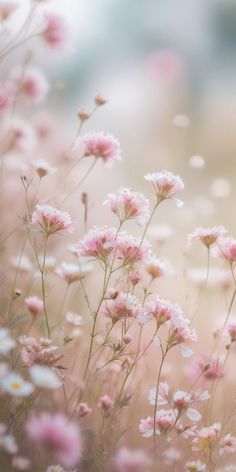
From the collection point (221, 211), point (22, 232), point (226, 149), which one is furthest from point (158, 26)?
point (22, 232)

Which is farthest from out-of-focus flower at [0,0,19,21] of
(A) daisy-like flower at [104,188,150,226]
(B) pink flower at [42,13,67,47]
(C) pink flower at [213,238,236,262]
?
(C) pink flower at [213,238,236,262]

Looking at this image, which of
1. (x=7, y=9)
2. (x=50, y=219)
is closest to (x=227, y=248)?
(x=50, y=219)

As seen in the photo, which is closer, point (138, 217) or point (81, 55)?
point (138, 217)

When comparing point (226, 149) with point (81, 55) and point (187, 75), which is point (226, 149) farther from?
point (81, 55)

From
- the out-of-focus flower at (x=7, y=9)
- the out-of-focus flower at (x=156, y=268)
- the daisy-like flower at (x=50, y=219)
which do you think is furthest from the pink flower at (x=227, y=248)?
the out-of-focus flower at (x=7, y=9)

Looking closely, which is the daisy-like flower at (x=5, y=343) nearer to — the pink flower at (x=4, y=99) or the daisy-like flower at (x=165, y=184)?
the daisy-like flower at (x=165, y=184)

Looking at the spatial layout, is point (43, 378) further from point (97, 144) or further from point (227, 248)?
point (97, 144)

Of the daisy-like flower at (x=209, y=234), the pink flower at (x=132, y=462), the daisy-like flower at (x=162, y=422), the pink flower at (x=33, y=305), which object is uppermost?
the daisy-like flower at (x=209, y=234)
